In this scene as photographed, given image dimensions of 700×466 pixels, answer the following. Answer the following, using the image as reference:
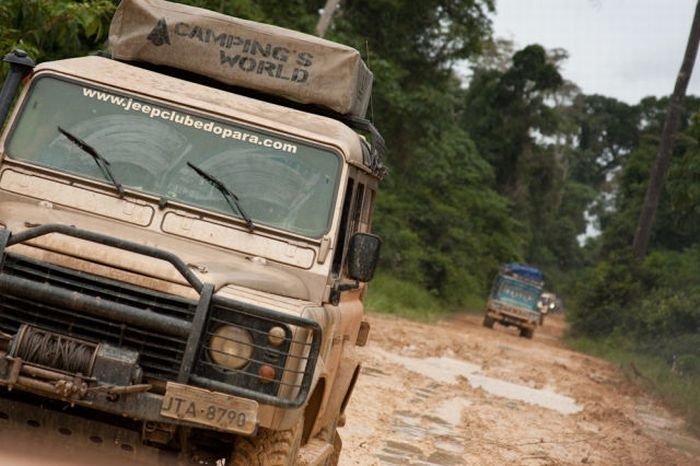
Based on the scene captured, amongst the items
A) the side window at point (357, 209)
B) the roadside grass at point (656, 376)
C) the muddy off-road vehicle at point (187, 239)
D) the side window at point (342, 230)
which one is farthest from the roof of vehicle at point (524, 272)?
the side window at point (342, 230)

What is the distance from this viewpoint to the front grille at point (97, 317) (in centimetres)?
580

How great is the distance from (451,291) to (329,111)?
38.6 meters

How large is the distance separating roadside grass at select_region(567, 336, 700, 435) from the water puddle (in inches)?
76.2

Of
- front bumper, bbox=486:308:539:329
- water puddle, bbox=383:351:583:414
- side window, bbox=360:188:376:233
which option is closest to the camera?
side window, bbox=360:188:376:233

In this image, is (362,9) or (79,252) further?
(362,9)

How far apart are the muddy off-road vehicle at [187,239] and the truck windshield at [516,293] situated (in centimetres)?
3528

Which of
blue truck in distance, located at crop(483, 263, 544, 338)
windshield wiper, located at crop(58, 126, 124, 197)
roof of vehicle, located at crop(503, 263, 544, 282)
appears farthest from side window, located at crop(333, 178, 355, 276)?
roof of vehicle, located at crop(503, 263, 544, 282)

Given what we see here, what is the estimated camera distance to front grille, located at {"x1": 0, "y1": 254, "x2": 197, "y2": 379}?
19.0 feet

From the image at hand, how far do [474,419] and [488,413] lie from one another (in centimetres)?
116

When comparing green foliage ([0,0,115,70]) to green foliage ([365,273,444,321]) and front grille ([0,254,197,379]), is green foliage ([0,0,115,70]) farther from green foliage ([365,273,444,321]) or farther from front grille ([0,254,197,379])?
green foliage ([365,273,444,321])

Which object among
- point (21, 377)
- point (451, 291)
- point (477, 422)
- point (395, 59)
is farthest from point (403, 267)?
point (21, 377)

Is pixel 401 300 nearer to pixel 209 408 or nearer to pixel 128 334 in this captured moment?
pixel 128 334

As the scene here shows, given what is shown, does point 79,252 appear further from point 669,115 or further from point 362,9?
point 669,115

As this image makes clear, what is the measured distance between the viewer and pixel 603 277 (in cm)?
4209
